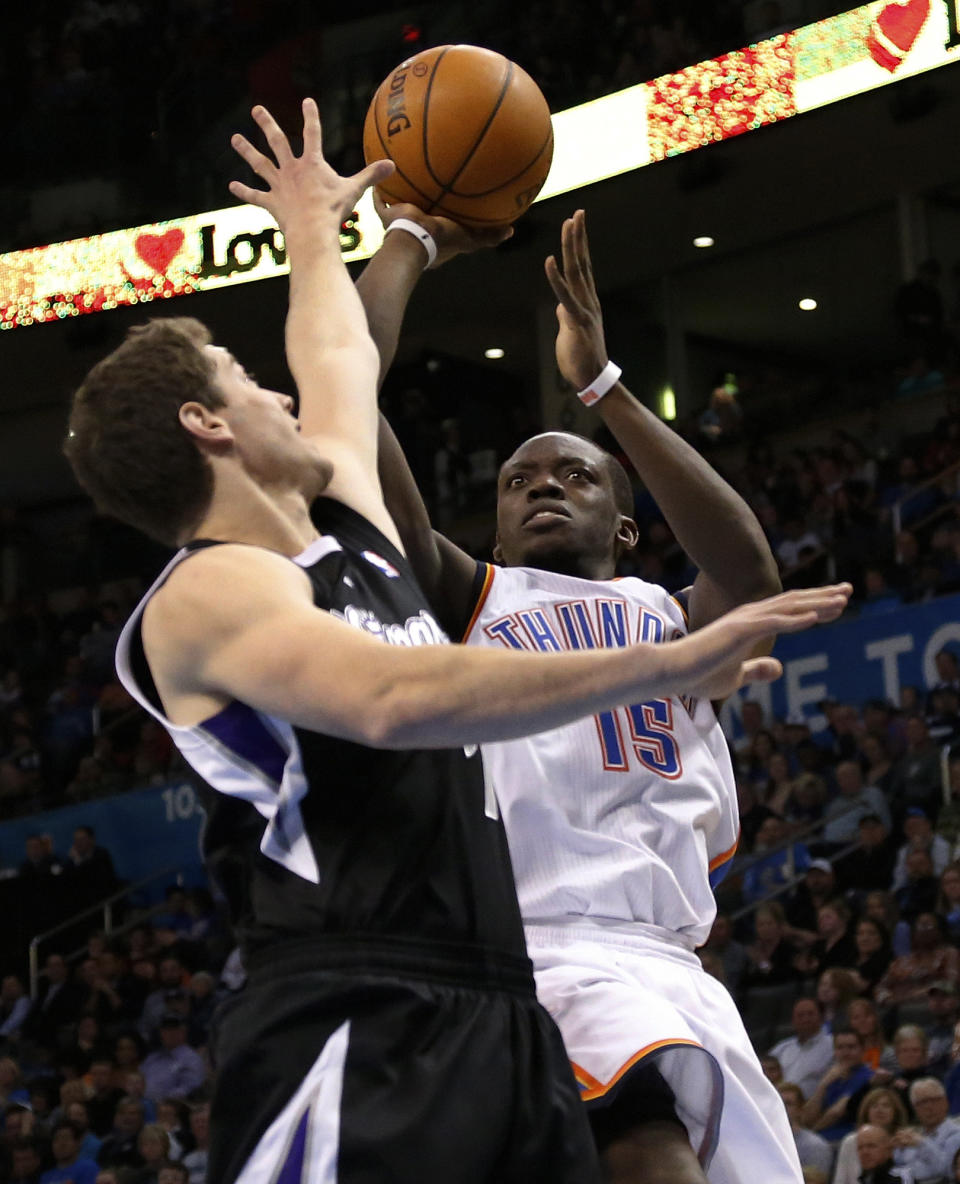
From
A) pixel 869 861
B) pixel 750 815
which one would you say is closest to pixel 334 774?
pixel 869 861

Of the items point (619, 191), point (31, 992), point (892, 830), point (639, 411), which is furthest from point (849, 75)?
point (639, 411)

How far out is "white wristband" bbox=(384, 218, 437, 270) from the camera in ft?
11.9

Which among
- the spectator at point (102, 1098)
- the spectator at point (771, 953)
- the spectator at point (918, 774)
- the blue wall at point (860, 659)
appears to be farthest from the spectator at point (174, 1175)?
the blue wall at point (860, 659)

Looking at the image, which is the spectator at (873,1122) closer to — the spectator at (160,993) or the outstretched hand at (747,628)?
the outstretched hand at (747,628)

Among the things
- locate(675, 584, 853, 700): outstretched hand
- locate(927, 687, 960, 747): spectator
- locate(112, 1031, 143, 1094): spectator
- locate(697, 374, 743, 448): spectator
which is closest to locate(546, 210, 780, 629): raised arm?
locate(675, 584, 853, 700): outstretched hand

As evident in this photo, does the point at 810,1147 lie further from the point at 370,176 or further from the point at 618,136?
the point at 618,136

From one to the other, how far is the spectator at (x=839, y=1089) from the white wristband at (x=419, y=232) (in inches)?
200

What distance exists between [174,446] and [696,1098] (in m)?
1.50

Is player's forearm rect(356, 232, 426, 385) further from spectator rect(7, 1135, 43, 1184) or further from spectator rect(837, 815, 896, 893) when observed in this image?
spectator rect(7, 1135, 43, 1184)

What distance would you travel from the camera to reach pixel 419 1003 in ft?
7.46

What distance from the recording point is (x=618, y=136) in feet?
48.0

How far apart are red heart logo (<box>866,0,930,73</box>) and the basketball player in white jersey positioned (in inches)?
404

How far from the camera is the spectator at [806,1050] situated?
26.2ft

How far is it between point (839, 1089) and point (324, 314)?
567cm
